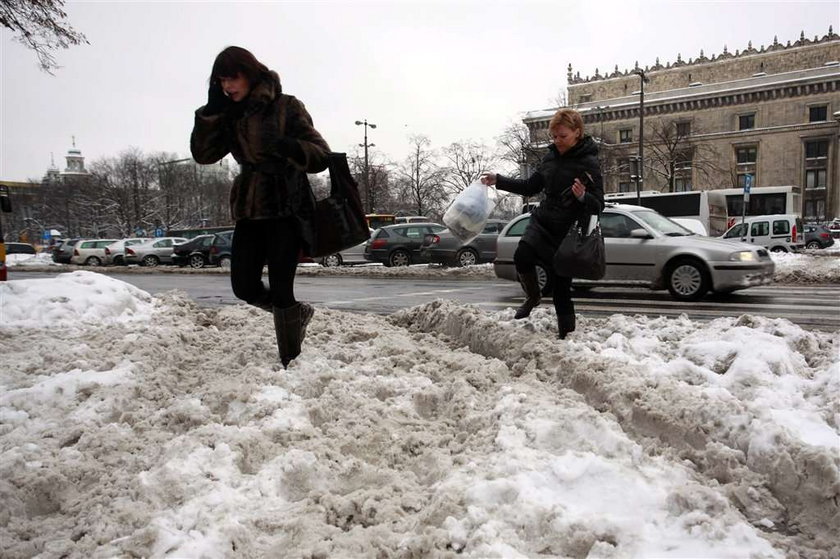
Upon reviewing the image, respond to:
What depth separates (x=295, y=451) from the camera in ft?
8.27

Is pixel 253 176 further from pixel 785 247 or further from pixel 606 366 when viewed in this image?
pixel 785 247

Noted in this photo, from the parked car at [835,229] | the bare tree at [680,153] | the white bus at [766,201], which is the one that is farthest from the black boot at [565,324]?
the bare tree at [680,153]

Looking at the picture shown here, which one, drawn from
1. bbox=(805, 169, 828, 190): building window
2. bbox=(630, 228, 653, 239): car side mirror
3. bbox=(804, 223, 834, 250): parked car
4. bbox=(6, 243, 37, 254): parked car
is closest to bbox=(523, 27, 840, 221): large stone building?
bbox=(805, 169, 828, 190): building window

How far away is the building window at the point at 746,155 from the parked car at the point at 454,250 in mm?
57142

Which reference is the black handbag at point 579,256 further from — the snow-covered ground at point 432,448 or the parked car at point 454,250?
A: the parked car at point 454,250

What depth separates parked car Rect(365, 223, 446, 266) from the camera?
20.0 metres

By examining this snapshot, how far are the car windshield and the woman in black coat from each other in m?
5.97

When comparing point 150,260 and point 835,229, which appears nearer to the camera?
point 150,260

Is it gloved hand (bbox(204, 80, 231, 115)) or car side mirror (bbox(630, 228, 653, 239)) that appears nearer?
gloved hand (bbox(204, 80, 231, 115))

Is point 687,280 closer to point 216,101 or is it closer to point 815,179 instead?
point 216,101

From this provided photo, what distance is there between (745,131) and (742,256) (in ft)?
212

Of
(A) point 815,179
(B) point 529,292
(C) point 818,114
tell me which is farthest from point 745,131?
(B) point 529,292

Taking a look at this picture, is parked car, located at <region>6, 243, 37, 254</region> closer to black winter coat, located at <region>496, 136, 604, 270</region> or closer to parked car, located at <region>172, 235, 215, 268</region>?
parked car, located at <region>172, 235, 215, 268</region>

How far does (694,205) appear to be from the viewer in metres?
30.8
